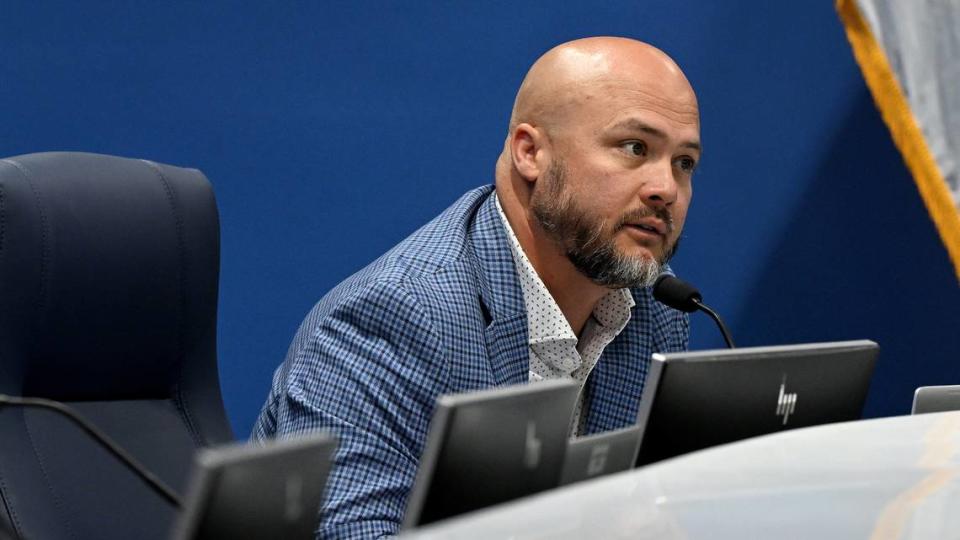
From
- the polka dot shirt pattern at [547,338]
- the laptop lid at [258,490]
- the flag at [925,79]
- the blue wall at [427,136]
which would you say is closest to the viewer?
the laptop lid at [258,490]

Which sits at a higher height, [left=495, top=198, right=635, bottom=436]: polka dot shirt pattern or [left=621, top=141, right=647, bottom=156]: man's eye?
[left=621, top=141, right=647, bottom=156]: man's eye

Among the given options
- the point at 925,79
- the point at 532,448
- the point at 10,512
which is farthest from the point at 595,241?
the point at 532,448

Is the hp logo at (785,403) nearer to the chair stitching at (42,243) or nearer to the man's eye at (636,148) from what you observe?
the man's eye at (636,148)

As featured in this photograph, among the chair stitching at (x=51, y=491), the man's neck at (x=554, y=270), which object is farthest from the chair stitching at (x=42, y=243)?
the man's neck at (x=554, y=270)

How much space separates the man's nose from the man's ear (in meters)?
0.14

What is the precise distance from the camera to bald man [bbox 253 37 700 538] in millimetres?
1418

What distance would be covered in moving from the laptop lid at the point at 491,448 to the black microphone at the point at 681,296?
667mm

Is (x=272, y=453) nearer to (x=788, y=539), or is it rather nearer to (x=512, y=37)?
(x=788, y=539)

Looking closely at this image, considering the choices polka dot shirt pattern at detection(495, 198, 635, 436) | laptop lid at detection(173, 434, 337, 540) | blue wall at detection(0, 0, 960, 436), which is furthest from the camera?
blue wall at detection(0, 0, 960, 436)

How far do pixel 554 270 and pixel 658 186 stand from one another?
0.18 m

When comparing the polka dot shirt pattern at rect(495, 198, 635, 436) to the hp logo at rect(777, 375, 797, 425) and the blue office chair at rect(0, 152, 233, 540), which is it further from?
the hp logo at rect(777, 375, 797, 425)

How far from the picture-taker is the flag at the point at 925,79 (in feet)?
6.23

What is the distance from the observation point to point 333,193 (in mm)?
2230

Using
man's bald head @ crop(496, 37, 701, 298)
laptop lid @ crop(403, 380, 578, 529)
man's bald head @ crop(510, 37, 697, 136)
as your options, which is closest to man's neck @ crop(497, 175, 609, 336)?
man's bald head @ crop(496, 37, 701, 298)
